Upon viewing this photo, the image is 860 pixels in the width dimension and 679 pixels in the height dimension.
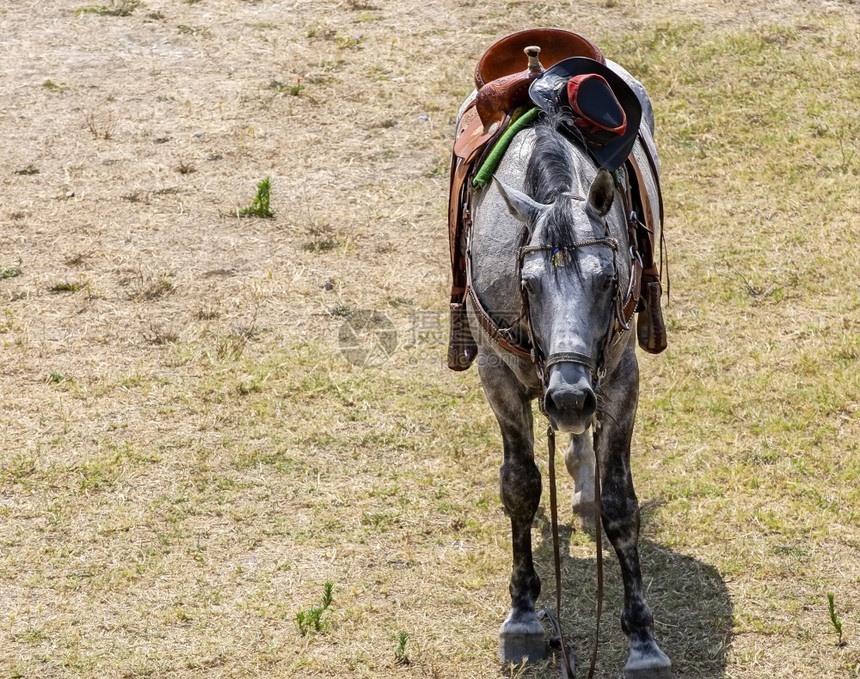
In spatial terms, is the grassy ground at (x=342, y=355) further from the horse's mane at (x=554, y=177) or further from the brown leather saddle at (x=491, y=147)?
the horse's mane at (x=554, y=177)

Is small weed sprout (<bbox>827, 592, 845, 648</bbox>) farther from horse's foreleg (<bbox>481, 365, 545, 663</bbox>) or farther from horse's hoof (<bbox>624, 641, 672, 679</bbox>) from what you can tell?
horse's foreleg (<bbox>481, 365, 545, 663</bbox>)

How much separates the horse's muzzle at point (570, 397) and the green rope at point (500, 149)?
4.13 ft

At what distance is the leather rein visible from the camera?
393 cm

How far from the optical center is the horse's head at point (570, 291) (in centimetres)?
379

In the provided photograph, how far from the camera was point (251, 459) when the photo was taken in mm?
6539

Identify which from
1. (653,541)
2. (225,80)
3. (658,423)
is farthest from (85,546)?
(225,80)

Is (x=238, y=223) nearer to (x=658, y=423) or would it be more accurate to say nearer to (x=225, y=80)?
(x=225, y=80)

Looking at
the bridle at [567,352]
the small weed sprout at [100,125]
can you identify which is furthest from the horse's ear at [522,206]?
the small weed sprout at [100,125]

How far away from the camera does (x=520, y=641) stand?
489 centimetres

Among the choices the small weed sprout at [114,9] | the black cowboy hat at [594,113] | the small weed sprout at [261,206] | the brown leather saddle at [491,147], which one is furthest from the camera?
the small weed sprout at [114,9]

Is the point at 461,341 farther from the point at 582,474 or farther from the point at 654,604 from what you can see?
the point at 654,604

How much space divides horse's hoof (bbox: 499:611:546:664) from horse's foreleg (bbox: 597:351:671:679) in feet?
1.37

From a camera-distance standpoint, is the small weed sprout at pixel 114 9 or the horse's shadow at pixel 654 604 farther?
the small weed sprout at pixel 114 9

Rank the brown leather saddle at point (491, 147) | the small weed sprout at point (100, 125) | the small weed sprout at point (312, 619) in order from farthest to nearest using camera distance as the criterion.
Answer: the small weed sprout at point (100, 125) → the small weed sprout at point (312, 619) → the brown leather saddle at point (491, 147)
